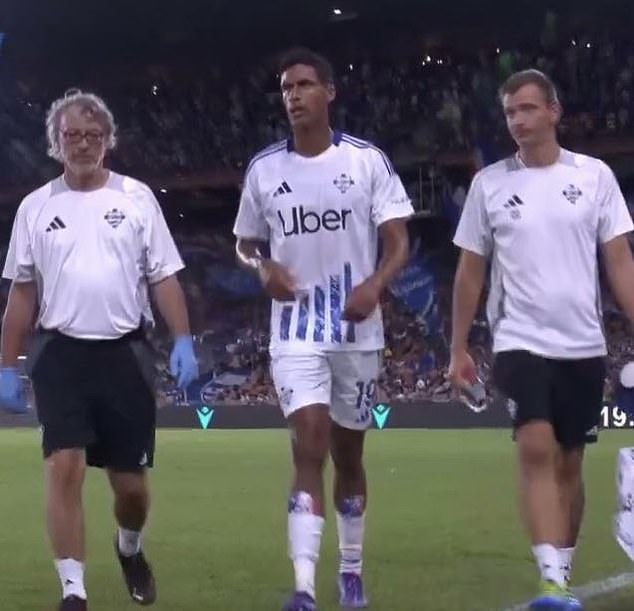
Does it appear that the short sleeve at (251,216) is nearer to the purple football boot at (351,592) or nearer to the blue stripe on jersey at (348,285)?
the blue stripe on jersey at (348,285)

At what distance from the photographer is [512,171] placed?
5570mm

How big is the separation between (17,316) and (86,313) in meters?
0.33

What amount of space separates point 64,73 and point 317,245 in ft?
112

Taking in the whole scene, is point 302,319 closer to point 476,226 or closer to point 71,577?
point 476,226

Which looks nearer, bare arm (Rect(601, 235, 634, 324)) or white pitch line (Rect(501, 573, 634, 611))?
bare arm (Rect(601, 235, 634, 324))

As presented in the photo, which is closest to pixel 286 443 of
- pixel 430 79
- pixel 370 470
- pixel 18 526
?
pixel 370 470

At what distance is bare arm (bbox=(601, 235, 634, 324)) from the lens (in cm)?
553

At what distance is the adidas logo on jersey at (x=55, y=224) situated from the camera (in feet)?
18.2

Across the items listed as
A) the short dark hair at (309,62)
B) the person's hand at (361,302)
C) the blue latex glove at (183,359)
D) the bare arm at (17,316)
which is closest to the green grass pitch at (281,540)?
the blue latex glove at (183,359)

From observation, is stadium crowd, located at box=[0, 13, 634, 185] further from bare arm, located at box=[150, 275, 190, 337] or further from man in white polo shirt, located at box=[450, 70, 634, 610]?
bare arm, located at box=[150, 275, 190, 337]

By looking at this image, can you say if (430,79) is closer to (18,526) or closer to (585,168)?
(18,526)

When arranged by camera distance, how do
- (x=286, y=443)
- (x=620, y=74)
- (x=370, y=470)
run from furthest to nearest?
(x=620, y=74) → (x=286, y=443) → (x=370, y=470)

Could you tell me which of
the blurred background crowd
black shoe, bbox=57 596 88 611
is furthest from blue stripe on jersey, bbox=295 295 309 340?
the blurred background crowd

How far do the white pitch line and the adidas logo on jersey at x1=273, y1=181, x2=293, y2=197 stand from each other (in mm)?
1944
